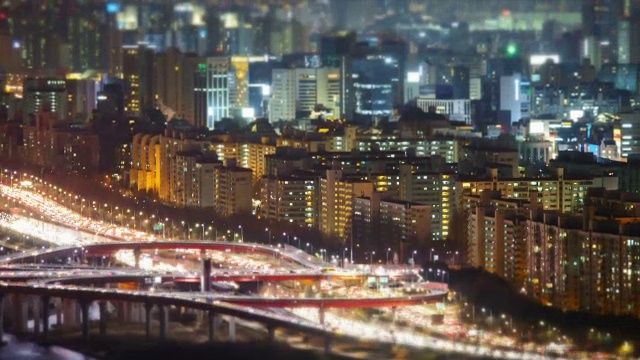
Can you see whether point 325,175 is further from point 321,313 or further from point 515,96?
point 515,96

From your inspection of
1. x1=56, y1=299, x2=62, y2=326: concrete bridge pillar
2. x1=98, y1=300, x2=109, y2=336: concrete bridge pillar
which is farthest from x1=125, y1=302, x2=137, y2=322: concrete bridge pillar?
x1=56, y1=299, x2=62, y2=326: concrete bridge pillar

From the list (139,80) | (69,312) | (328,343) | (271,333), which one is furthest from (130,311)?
(139,80)

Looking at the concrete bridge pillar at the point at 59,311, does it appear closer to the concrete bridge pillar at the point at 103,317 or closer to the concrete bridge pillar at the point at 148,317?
the concrete bridge pillar at the point at 103,317

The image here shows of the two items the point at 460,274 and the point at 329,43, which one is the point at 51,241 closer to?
the point at 460,274

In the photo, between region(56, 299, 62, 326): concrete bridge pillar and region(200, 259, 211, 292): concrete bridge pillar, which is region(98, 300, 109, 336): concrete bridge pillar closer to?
region(56, 299, 62, 326): concrete bridge pillar

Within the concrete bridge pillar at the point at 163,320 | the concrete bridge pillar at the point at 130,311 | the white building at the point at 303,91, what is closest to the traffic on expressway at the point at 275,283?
the concrete bridge pillar at the point at 163,320

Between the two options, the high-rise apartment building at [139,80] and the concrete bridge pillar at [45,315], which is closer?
the concrete bridge pillar at [45,315]
